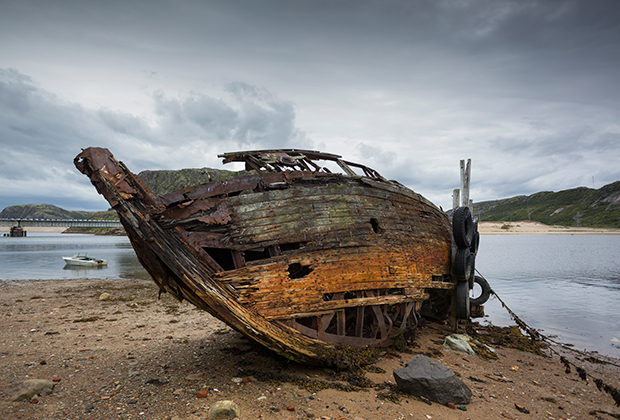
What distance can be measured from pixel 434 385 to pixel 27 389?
554 cm

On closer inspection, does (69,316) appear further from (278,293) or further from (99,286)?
(278,293)

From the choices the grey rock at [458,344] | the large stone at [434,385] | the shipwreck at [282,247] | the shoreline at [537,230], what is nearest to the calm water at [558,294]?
the grey rock at [458,344]

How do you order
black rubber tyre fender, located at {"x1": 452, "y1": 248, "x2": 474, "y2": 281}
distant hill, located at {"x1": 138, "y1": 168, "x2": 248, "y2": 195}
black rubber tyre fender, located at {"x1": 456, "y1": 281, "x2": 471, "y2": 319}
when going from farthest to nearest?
black rubber tyre fender, located at {"x1": 456, "y1": 281, "x2": 471, "y2": 319} → black rubber tyre fender, located at {"x1": 452, "y1": 248, "x2": 474, "y2": 281} → distant hill, located at {"x1": 138, "y1": 168, "x2": 248, "y2": 195}

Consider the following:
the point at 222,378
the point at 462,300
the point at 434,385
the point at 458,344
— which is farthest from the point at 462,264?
the point at 222,378

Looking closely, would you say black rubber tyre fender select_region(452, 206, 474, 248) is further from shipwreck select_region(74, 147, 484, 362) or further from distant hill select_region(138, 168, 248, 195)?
distant hill select_region(138, 168, 248, 195)

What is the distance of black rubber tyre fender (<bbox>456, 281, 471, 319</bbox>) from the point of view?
28.2 ft

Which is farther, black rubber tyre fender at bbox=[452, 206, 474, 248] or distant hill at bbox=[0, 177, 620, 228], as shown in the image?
distant hill at bbox=[0, 177, 620, 228]

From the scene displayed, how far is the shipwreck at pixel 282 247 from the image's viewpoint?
14.2 feet

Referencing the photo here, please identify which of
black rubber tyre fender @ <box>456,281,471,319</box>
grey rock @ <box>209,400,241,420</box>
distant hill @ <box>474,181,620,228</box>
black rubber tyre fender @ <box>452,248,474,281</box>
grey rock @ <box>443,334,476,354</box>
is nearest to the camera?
grey rock @ <box>209,400,241,420</box>

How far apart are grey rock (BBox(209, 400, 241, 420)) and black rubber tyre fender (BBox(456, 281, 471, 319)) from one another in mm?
6748

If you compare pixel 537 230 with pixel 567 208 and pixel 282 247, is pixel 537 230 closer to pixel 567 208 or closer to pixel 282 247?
pixel 567 208

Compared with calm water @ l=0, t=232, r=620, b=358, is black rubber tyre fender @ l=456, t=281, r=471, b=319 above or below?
above

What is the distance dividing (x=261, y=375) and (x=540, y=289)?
19.6 metres

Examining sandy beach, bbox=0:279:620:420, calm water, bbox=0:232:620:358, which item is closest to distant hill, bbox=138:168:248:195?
sandy beach, bbox=0:279:620:420
